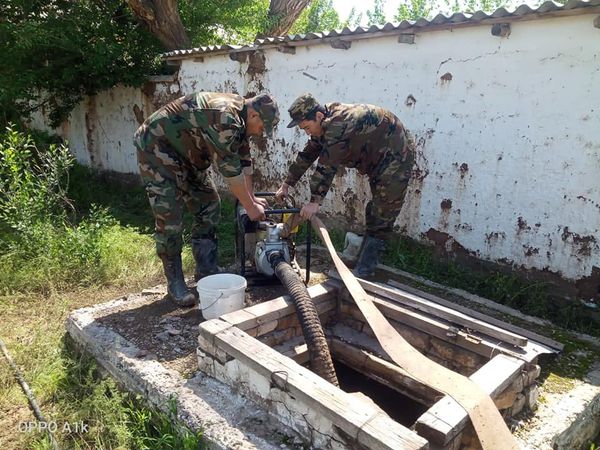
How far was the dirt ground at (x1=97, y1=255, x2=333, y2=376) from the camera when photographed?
11.0 ft

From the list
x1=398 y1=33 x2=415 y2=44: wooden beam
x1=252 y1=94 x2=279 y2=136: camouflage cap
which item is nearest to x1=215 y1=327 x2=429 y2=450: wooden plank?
x1=252 y1=94 x2=279 y2=136: camouflage cap

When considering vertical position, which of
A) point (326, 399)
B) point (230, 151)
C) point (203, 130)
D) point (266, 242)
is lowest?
point (326, 399)

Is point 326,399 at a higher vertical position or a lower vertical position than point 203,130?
lower

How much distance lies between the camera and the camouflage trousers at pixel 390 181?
4402 mm

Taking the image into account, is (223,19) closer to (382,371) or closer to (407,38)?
(407,38)

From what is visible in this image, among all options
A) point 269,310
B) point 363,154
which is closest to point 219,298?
point 269,310

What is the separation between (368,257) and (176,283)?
1959 millimetres

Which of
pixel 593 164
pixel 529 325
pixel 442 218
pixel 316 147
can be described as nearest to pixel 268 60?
pixel 316 147

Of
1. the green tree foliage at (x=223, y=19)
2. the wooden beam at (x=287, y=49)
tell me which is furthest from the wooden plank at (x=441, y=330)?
the green tree foliage at (x=223, y=19)

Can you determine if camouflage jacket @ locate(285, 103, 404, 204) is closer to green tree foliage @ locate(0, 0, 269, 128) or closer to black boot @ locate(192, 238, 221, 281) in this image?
black boot @ locate(192, 238, 221, 281)

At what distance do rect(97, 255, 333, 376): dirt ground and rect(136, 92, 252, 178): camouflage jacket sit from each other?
1.26 metres

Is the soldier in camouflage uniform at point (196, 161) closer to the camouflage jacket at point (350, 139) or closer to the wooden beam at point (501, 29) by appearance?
the camouflage jacket at point (350, 139)

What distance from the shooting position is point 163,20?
8695mm

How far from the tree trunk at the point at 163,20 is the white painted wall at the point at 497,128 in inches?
158
